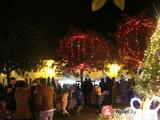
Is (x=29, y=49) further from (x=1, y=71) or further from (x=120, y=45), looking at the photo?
(x=120, y=45)

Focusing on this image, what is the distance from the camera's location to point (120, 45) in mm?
38375

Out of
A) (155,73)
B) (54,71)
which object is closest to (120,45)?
A: (54,71)

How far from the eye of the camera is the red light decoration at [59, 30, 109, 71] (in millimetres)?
39000

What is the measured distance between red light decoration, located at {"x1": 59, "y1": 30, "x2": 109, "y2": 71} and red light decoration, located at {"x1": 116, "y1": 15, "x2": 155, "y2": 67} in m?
2.40

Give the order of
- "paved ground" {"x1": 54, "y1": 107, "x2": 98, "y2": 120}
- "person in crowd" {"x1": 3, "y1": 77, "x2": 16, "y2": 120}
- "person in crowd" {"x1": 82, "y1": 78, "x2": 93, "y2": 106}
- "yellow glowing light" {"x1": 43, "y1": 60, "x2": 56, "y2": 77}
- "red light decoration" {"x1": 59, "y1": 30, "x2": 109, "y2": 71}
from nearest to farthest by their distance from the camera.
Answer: "person in crowd" {"x1": 3, "y1": 77, "x2": 16, "y2": 120}
"paved ground" {"x1": 54, "y1": 107, "x2": 98, "y2": 120}
"person in crowd" {"x1": 82, "y1": 78, "x2": 93, "y2": 106}
"red light decoration" {"x1": 59, "y1": 30, "x2": 109, "y2": 71}
"yellow glowing light" {"x1": 43, "y1": 60, "x2": 56, "y2": 77}

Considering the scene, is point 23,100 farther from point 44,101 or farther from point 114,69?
point 114,69

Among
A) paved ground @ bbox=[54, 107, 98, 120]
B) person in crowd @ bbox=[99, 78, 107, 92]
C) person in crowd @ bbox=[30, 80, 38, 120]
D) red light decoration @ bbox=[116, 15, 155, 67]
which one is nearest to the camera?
person in crowd @ bbox=[30, 80, 38, 120]

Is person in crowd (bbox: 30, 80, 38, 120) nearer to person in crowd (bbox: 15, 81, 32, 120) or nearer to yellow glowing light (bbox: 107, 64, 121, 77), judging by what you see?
person in crowd (bbox: 15, 81, 32, 120)

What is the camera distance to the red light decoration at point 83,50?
39000mm

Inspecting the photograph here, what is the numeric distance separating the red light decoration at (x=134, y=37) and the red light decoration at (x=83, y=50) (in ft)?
7.86

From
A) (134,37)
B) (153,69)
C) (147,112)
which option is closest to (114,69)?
(134,37)

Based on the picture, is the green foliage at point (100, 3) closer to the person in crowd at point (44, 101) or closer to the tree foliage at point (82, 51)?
the person in crowd at point (44, 101)

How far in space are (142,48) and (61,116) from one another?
14885mm

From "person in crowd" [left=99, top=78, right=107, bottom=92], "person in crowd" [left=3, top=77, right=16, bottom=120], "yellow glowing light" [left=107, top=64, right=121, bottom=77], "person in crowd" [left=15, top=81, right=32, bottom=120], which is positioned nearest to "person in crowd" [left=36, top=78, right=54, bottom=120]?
"person in crowd" [left=15, top=81, right=32, bottom=120]
